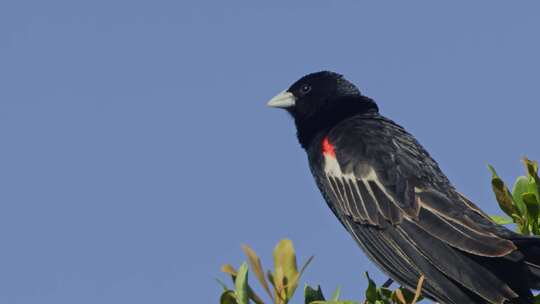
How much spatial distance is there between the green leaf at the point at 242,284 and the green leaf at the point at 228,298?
45mm

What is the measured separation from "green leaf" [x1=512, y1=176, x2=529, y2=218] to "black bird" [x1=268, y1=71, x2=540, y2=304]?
135 mm

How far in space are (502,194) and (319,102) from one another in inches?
108

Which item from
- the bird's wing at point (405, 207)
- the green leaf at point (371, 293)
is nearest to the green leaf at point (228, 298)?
the green leaf at point (371, 293)

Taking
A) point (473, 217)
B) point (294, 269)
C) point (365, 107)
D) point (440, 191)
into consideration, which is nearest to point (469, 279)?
point (473, 217)

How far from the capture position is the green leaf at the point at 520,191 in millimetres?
3594

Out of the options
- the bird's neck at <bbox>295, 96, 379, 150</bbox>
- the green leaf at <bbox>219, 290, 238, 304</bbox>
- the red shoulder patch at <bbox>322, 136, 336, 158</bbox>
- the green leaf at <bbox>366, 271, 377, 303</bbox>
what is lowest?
the green leaf at <bbox>366, 271, 377, 303</bbox>

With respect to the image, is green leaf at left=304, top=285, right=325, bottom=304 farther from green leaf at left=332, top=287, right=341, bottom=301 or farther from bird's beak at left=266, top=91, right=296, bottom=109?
bird's beak at left=266, top=91, right=296, bottom=109

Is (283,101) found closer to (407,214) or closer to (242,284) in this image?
(407,214)

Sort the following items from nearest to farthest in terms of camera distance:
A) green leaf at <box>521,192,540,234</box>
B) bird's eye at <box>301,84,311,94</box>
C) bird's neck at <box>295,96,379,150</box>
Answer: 1. green leaf at <box>521,192,540,234</box>
2. bird's neck at <box>295,96,379,150</box>
3. bird's eye at <box>301,84,311,94</box>

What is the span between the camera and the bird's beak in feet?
21.2

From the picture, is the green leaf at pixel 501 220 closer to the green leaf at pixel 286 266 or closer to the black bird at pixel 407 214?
the black bird at pixel 407 214

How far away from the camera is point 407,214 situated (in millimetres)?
4633

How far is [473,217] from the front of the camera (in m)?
4.38

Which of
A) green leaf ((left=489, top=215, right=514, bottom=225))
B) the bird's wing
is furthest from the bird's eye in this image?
green leaf ((left=489, top=215, right=514, bottom=225))
